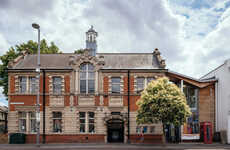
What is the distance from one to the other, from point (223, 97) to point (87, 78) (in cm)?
1656

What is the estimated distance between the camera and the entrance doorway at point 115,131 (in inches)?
914

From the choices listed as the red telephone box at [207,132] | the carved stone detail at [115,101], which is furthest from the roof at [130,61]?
the red telephone box at [207,132]

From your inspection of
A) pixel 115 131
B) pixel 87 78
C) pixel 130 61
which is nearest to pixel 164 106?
pixel 115 131

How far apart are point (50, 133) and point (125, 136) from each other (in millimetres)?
8763

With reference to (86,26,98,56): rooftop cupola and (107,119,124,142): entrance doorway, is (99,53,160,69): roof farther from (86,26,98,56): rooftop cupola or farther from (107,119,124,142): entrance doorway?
(107,119,124,142): entrance doorway

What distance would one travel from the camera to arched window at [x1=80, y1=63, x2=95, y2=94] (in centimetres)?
2362

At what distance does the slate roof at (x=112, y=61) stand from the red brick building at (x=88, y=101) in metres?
0.23

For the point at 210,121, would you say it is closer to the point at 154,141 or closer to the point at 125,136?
the point at 154,141

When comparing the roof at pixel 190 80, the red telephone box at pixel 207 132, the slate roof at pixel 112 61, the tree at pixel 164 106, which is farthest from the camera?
the slate roof at pixel 112 61

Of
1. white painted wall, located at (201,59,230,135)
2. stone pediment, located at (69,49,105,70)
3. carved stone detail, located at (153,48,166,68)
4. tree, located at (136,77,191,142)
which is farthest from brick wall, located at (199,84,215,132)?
stone pediment, located at (69,49,105,70)

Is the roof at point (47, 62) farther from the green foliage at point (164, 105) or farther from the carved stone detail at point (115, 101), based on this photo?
the green foliage at point (164, 105)

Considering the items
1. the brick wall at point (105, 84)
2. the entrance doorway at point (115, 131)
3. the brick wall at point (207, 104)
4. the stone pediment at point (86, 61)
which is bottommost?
the entrance doorway at point (115, 131)

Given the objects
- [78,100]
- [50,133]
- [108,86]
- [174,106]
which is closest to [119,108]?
[108,86]

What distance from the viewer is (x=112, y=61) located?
82.8 feet
